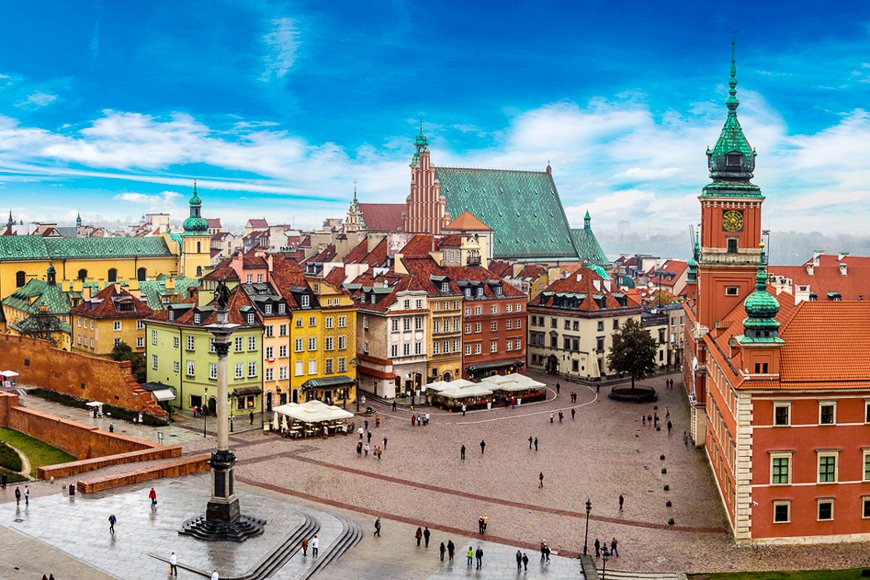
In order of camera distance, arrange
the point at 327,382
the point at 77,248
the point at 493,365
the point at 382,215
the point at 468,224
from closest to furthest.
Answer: the point at 327,382
the point at 493,365
the point at 77,248
the point at 468,224
the point at 382,215

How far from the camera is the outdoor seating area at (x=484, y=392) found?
7469cm

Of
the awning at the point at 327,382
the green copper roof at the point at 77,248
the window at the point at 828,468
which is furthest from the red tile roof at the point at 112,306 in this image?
the window at the point at 828,468

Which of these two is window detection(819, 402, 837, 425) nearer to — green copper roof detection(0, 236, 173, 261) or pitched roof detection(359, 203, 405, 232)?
green copper roof detection(0, 236, 173, 261)

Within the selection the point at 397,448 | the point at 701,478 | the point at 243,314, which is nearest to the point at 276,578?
the point at 397,448

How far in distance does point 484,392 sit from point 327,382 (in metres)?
12.4

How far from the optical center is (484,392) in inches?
2948

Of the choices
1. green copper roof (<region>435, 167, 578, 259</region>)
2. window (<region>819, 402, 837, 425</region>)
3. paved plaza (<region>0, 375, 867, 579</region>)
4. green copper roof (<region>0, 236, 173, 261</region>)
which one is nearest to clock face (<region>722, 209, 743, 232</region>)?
paved plaza (<region>0, 375, 867, 579</region>)

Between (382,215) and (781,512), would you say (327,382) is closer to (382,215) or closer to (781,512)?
(781,512)

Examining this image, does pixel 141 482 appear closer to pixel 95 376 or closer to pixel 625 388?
pixel 95 376

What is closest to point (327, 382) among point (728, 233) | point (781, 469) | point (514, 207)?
point (728, 233)

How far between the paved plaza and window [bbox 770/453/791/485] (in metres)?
3.00

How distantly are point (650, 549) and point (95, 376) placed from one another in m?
45.0

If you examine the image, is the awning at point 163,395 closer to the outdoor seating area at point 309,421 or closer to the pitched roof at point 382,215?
the outdoor seating area at point 309,421

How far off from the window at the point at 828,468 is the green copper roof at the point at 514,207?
8293cm
